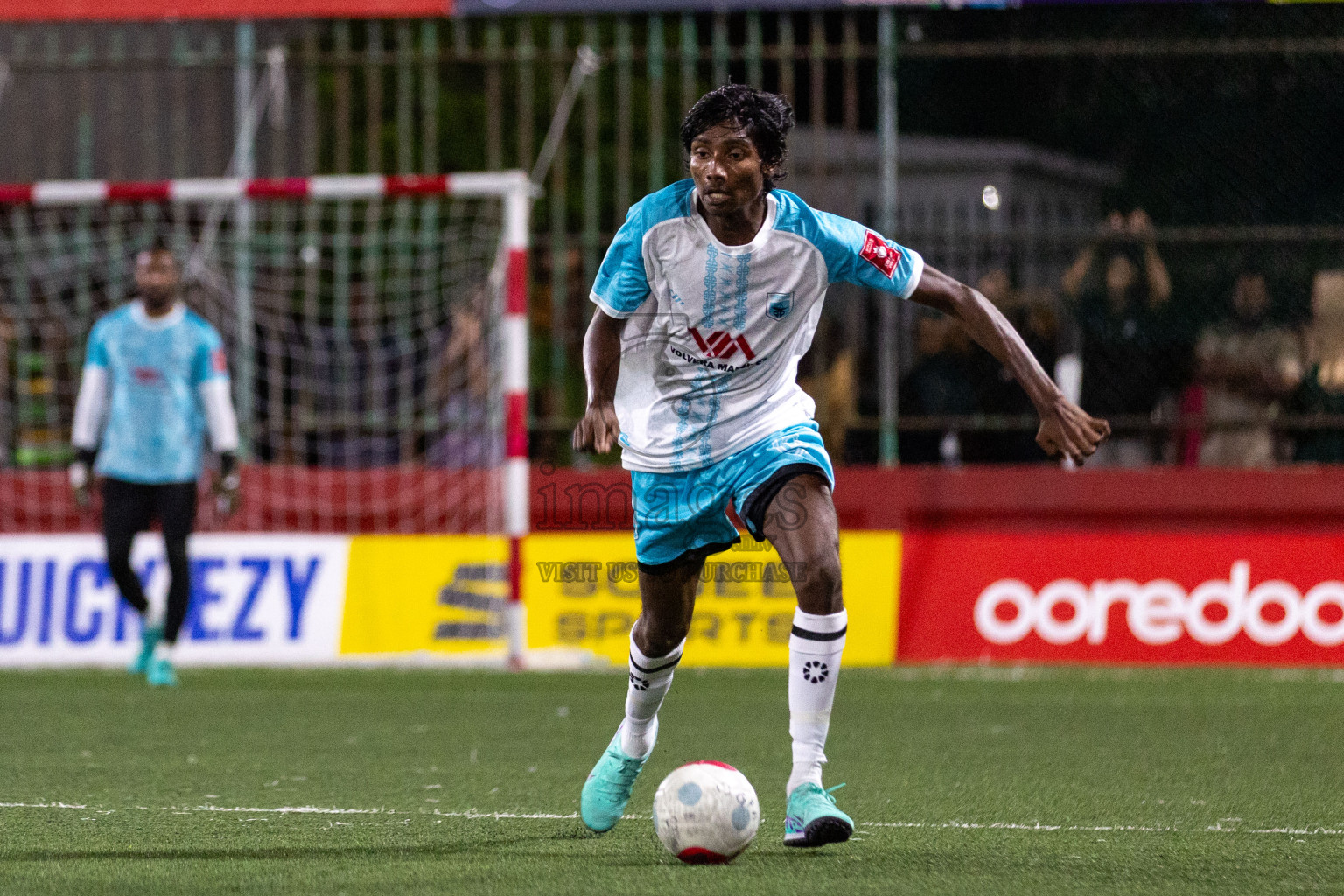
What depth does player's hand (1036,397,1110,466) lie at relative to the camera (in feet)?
16.1

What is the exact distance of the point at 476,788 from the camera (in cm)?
629

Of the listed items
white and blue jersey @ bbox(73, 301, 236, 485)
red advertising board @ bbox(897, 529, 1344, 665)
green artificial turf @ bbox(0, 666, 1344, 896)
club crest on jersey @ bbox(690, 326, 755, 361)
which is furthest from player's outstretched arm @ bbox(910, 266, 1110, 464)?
red advertising board @ bbox(897, 529, 1344, 665)

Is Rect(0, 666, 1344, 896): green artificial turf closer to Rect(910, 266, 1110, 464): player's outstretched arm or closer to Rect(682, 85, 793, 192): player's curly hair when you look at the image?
Rect(910, 266, 1110, 464): player's outstretched arm

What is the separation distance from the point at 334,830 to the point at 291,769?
1.55 metres

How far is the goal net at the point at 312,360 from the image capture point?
1225 cm

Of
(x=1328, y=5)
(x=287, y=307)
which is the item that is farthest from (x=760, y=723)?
(x=1328, y=5)

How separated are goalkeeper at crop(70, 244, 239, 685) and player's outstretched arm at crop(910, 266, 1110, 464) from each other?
575 cm

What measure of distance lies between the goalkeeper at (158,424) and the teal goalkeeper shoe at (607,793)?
5.23 metres

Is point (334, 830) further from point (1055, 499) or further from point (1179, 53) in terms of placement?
point (1179, 53)

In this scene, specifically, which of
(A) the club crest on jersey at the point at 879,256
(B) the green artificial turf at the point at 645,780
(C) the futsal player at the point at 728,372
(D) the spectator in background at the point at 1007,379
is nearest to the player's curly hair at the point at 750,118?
(C) the futsal player at the point at 728,372

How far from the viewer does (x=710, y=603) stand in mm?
11023

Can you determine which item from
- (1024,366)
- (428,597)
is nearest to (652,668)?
(1024,366)

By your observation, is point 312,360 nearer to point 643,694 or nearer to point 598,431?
point 643,694

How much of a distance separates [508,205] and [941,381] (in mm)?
2888
